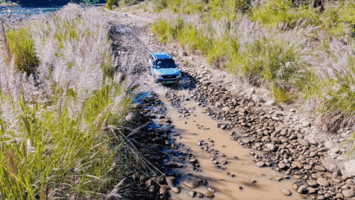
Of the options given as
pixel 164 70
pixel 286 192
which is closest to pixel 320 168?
pixel 286 192

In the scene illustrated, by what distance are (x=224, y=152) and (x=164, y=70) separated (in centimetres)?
514

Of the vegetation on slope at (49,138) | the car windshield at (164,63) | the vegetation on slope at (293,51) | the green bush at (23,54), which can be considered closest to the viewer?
the vegetation on slope at (49,138)

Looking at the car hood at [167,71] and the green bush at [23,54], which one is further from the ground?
the green bush at [23,54]

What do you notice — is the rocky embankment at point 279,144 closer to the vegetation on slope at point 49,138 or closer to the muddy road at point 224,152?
the muddy road at point 224,152

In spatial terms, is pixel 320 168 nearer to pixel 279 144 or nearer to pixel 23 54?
pixel 279 144

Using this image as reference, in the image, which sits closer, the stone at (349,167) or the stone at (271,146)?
the stone at (349,167)

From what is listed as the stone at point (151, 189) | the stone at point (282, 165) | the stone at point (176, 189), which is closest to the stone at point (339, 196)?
the stone at point (282, 165)

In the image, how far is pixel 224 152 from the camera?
547 cm

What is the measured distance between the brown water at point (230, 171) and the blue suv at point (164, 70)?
3111mm

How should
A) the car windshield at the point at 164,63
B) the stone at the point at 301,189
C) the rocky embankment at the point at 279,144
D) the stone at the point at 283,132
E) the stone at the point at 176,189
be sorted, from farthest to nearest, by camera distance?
the car windshield at the point at 164,63, the stone at the point at 283,132, the rocky embankment at the point at 279,144, the stone at the point at 301,189, the stone at the point at 176,189

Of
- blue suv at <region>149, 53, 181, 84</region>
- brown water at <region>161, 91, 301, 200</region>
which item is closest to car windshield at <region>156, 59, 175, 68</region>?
blue suv at <region>149, 53, 181, 84</region>

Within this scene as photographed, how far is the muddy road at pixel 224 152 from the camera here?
168 inches

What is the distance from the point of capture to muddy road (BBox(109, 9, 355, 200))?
4277 mm

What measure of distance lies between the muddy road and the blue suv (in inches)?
35.8
